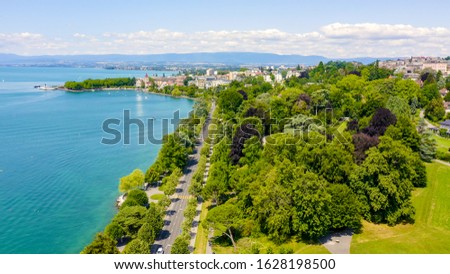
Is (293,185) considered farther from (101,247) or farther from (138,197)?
(138,197)

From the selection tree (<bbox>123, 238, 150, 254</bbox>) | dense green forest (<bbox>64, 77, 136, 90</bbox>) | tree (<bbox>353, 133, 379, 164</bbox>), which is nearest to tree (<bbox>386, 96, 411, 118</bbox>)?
tree (<bbox>353, 133, 379, 164</bbox>)

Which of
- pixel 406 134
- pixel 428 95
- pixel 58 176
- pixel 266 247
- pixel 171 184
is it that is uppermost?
pixel 428 95

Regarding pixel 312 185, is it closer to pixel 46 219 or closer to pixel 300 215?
pixel 300 215

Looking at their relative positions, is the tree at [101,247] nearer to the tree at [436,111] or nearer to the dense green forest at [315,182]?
the dense green forest at [315,182]

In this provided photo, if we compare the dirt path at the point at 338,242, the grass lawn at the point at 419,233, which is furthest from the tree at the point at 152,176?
the grass lawn at the point at 419,233

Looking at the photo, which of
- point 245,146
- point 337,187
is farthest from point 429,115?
point 337,187

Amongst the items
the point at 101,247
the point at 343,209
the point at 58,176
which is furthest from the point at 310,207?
the point at 58,176

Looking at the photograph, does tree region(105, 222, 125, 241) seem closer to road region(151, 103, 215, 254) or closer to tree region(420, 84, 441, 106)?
road region(151, 103, 215, 254)
